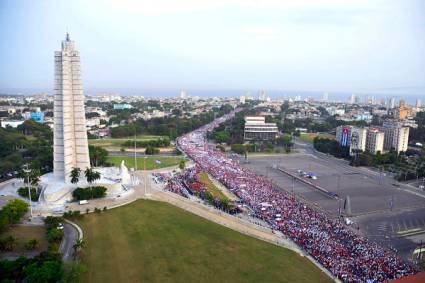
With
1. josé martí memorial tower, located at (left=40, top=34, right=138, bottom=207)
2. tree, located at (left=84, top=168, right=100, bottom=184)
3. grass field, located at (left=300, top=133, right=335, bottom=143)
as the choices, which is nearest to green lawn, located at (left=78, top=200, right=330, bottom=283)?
tree, located at (left=84, top=168, right=100, bottom=184)

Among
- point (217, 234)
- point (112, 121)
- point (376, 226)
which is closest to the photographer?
point (217, 234)

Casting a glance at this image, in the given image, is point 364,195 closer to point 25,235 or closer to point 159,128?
point 25,235

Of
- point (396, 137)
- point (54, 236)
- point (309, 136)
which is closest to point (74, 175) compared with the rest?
point (54, 236)

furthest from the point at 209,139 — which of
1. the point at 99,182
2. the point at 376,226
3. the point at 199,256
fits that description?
the point at 199,256

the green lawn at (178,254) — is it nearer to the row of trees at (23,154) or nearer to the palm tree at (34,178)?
the palm tree at (34,178)

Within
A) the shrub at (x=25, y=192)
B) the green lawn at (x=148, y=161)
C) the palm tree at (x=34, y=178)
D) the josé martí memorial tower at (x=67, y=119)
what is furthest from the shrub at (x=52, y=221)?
the green lawn at (x=148, y=161)

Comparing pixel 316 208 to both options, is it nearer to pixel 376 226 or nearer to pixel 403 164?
pixel 376 226
